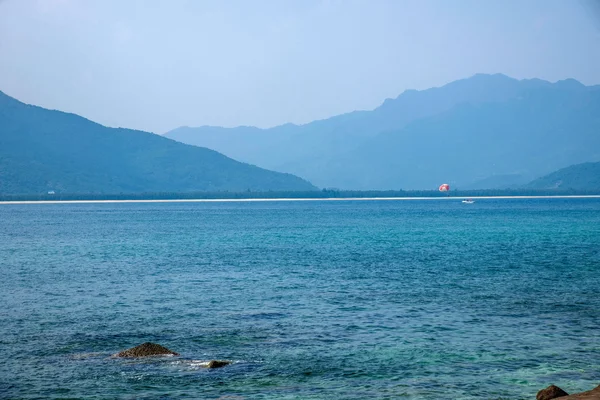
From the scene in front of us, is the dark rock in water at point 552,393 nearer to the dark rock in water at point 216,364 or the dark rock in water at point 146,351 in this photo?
the dark rock in water at point 216,364

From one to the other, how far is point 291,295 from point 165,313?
26.1 feet

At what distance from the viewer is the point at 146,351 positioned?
977 inches

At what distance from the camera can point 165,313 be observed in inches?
1326

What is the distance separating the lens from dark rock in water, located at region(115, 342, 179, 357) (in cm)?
2467

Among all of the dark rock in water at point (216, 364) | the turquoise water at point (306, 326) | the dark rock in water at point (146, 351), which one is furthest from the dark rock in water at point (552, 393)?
the dark rock in water at point (146, 351)

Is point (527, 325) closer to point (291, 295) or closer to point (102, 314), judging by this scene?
point (291, 295)

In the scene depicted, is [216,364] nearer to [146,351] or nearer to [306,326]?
[146,351]

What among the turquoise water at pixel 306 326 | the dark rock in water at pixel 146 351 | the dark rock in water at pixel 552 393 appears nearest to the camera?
the dark rock in water at pixel 552 393

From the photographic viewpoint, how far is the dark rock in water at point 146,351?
24672 millimetres

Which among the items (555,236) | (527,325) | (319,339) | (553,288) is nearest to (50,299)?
(319,339)

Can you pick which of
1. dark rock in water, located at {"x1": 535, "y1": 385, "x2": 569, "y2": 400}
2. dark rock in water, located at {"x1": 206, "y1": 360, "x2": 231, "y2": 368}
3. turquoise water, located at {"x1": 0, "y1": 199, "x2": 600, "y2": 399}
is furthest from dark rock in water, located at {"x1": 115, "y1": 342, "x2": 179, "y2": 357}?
dark rock in water, located at {"x1": 535, "y1": 385, "x2": 569, "y2": 400}

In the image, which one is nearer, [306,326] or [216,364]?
[216,364]

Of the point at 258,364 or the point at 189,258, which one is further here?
the point at 189,258

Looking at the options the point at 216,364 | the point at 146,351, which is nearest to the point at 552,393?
the point at 216,364
